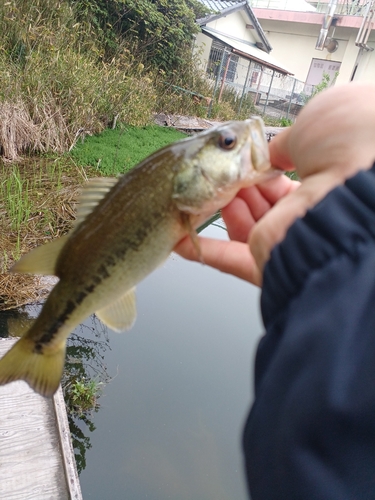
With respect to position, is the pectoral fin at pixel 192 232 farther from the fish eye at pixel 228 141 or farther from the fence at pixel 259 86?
the fence at pixel 259 86

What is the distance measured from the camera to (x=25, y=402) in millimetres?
2869

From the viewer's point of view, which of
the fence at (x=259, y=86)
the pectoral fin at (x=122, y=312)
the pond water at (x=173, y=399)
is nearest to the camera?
the pectoral fin at (x=122, y=312)

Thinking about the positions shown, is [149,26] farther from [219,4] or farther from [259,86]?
[259,86]

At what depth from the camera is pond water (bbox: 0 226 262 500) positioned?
336cm

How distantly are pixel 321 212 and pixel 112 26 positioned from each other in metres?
13.5

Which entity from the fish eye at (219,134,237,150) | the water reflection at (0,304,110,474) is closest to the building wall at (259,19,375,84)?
the water reflection at (0,304,110,474)

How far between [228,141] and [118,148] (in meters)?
6.90

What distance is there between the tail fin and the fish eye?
98 centimetres

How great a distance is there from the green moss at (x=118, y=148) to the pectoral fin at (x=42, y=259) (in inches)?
205

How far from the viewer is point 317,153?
46.4 inches

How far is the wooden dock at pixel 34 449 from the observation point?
242 centimetres

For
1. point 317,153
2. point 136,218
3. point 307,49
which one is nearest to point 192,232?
point 136,218

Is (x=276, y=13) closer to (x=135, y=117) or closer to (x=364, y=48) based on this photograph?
(x=364, y=48)

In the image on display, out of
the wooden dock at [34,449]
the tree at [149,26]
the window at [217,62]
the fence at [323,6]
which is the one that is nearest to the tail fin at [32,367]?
the wooden dock at [34,449]
